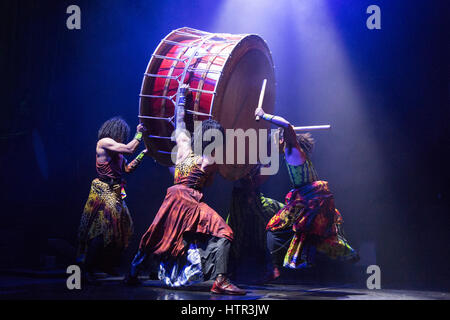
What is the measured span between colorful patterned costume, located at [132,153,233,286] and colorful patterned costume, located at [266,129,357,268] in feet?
1.98

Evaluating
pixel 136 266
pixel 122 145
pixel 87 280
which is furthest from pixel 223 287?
pixel 122 145

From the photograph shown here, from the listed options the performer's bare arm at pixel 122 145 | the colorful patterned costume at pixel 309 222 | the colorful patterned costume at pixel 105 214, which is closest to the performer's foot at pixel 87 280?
the colorful patterned costume at pixel 105 214

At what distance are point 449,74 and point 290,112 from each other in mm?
1673

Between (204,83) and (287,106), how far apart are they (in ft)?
6.63

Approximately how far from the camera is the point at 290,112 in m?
5.42

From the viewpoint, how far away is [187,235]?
340 centimetres

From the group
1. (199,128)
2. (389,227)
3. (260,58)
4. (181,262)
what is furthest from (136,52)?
(389,227)

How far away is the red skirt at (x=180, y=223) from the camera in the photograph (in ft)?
10.9

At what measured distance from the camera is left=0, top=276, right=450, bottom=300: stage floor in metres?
3.09

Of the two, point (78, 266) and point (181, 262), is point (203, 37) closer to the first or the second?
point (181, 262)

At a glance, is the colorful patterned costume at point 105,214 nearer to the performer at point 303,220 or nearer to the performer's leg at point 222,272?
the performer's leg at point 222,272

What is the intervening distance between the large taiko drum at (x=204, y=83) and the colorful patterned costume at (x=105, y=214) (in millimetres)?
403

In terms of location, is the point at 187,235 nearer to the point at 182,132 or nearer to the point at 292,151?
the point at 182,132

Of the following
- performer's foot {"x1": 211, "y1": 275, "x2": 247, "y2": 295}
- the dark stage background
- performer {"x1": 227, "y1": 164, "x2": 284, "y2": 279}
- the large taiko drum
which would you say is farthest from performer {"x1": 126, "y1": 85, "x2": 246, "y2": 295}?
the dark stage background
